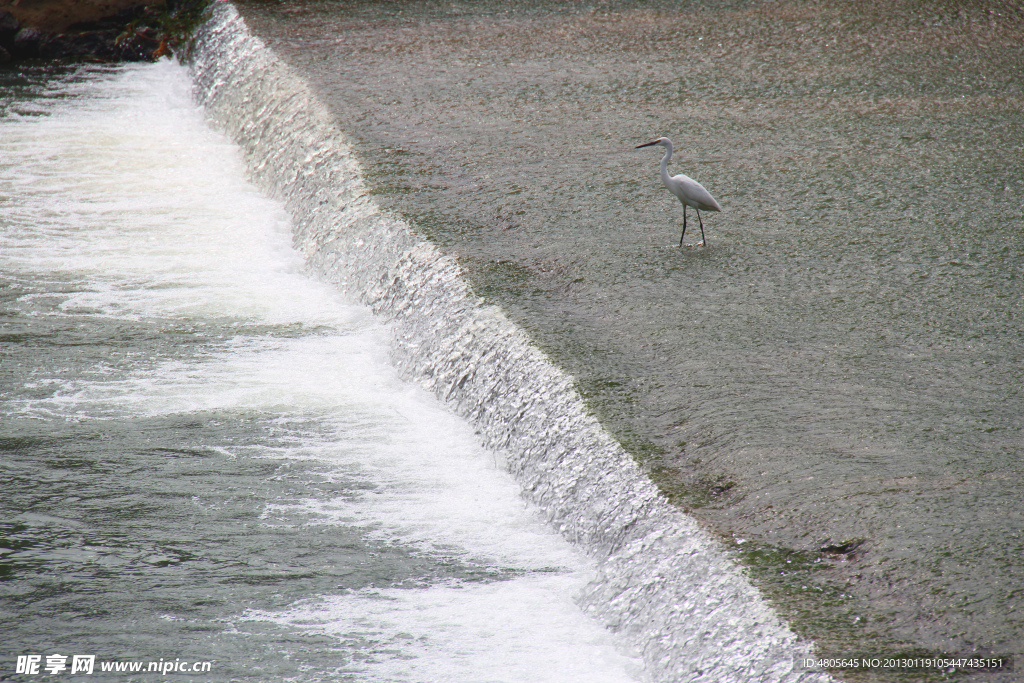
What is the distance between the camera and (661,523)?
3182 millimetres

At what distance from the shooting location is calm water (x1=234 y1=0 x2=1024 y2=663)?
298 cm

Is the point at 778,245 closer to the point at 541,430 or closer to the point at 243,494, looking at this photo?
the point at 541,430

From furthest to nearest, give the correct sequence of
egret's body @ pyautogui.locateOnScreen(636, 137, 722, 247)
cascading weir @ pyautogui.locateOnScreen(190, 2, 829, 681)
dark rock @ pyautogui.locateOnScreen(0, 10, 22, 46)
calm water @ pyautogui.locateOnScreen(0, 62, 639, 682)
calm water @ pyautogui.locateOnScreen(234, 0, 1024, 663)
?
dark rock @ pyautogui.locateOnScreen(0, 10, 22, 46) → egret's body @ pyautogui.locateOnScreen(636, 137, 722, 247) → calm water @ pyautogui.locateOnScreen(0, 62, 639, 682) → calm water @ pyautogui.locateOnScreen(234, 0, 1024, 663) → cascading weir @ pyautogui.locateOnScreen(190, 2, 829, 681)

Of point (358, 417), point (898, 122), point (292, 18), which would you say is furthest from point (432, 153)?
point (292, 18)

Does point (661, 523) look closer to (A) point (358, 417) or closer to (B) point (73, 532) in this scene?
(A) point (358, 417)

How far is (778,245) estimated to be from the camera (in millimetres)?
5070

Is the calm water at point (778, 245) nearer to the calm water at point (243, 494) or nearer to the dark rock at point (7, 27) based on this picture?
the calm water at point (243, 494)

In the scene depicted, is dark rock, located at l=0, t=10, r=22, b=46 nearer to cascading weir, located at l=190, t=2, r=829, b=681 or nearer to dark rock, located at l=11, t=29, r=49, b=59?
dark rock, located at l=11, t=29, r=49, b=59

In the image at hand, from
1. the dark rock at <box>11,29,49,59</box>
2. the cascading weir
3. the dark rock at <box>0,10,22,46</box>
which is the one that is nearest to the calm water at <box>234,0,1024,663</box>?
the cascading weir

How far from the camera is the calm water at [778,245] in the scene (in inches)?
117

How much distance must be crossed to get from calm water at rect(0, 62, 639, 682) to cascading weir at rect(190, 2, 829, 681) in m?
0.11

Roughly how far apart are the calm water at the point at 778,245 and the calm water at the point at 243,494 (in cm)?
65

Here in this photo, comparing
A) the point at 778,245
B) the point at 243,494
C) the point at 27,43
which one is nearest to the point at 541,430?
the point at 243,494

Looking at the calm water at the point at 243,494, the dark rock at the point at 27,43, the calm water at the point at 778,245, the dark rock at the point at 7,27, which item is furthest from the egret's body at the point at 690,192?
the dark rock at the point at 7,27
